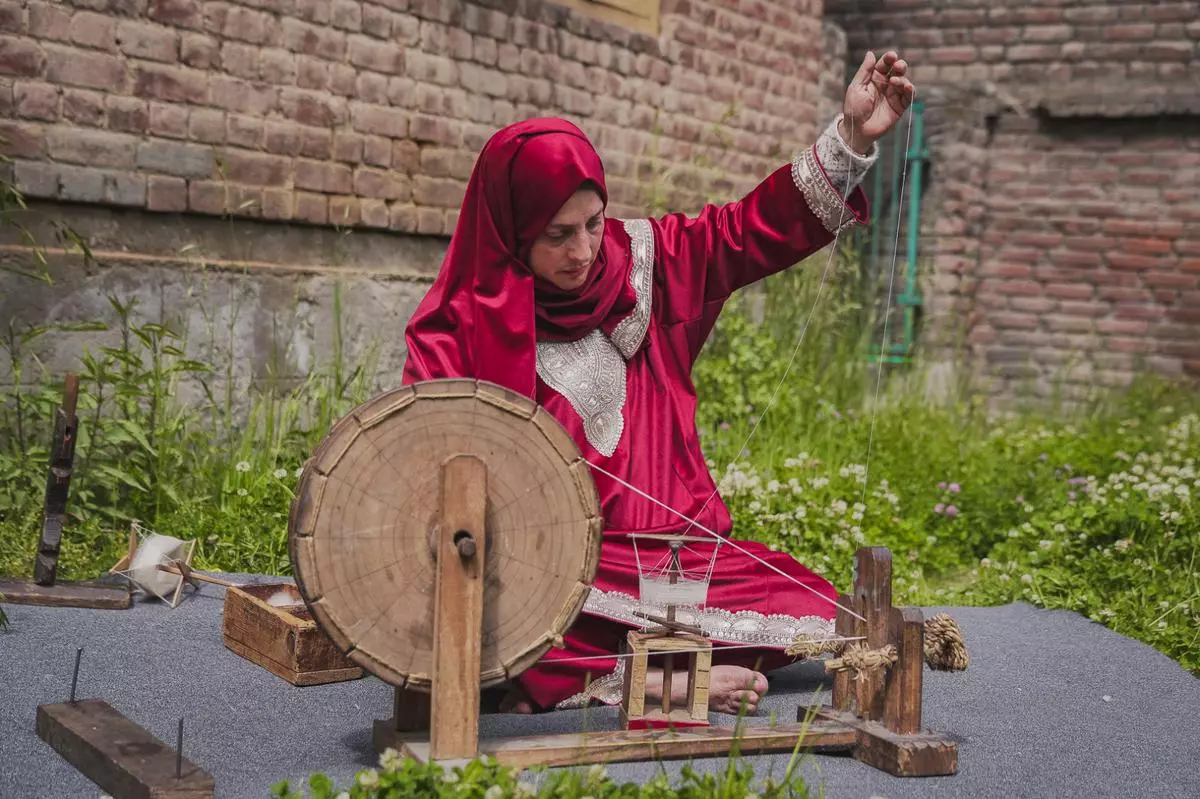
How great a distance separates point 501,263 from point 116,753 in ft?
4.94

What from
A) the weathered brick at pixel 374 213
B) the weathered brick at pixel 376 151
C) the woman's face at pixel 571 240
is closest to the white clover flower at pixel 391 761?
the woman's face at pixel 571 240

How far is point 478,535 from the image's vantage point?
9.25ft

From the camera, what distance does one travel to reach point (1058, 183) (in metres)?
10.2

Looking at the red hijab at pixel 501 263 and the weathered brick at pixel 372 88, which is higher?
the weathered brick at pixel 372 88

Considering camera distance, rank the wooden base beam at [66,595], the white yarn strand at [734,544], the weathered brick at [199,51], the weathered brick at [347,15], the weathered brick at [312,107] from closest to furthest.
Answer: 1. the white yarn strand at [734,544]
2. the wooden base beam at [66,595]
3. the weathered brick at [199,51]
4. the weathered brick at [312,107]
5. the weathered brick at [347,15]

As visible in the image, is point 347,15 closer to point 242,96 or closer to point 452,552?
point 242,96

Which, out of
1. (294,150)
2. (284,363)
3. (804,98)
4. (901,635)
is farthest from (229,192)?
(804,98)

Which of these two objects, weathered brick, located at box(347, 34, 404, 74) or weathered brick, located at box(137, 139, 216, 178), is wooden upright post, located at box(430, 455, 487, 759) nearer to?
weathered brick, located at box(137, 139, 216, 178)

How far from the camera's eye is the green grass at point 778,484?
5.10 metres

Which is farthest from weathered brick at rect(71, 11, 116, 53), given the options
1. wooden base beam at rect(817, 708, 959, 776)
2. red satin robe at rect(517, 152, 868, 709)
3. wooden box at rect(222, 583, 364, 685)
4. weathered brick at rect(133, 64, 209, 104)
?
wooden base beam at rect(817, 708, 959, 776)

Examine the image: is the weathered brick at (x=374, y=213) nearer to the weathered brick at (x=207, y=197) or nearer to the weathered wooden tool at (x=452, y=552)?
the weathered brick at (x=207, y=197)

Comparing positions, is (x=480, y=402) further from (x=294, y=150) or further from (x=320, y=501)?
(x=294, y=150)

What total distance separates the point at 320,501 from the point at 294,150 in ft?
12.6

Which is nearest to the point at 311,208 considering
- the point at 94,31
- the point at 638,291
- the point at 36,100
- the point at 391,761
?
the point at 94,31
